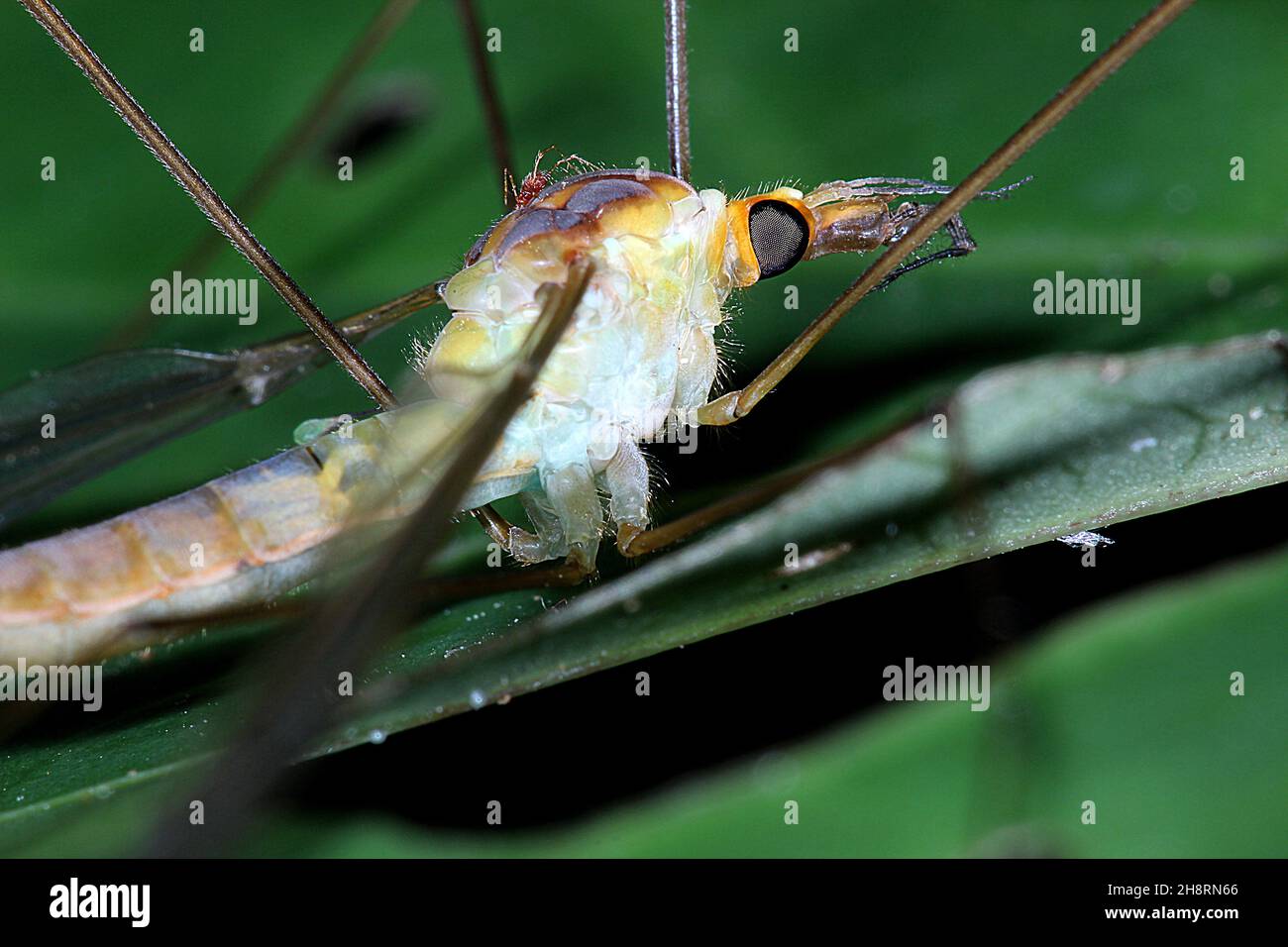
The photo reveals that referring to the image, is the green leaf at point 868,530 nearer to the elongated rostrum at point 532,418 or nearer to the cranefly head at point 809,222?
the elongated rostrum at point 532,418

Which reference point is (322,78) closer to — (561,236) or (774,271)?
(561,236)

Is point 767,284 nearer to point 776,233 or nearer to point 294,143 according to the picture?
point 776,233

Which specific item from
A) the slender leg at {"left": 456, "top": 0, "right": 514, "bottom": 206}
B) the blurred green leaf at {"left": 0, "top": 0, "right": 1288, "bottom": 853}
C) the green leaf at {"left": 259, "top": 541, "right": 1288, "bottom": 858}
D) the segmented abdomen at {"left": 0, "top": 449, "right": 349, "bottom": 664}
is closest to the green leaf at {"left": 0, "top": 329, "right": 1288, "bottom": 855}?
the blurred green leaf at {"left": 0, "top": 0, "right": 1288, "bottom": 853}

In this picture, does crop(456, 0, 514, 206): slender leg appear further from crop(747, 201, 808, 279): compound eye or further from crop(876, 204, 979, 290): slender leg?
crop(876, 204, 979, 290): slender leg

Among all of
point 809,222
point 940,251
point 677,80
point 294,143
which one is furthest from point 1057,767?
point 294,143

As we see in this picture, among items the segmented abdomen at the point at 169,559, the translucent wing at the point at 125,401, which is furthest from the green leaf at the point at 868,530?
the translucent wing at the point at 125,401

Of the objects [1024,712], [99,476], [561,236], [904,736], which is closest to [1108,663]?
[1024,712]
